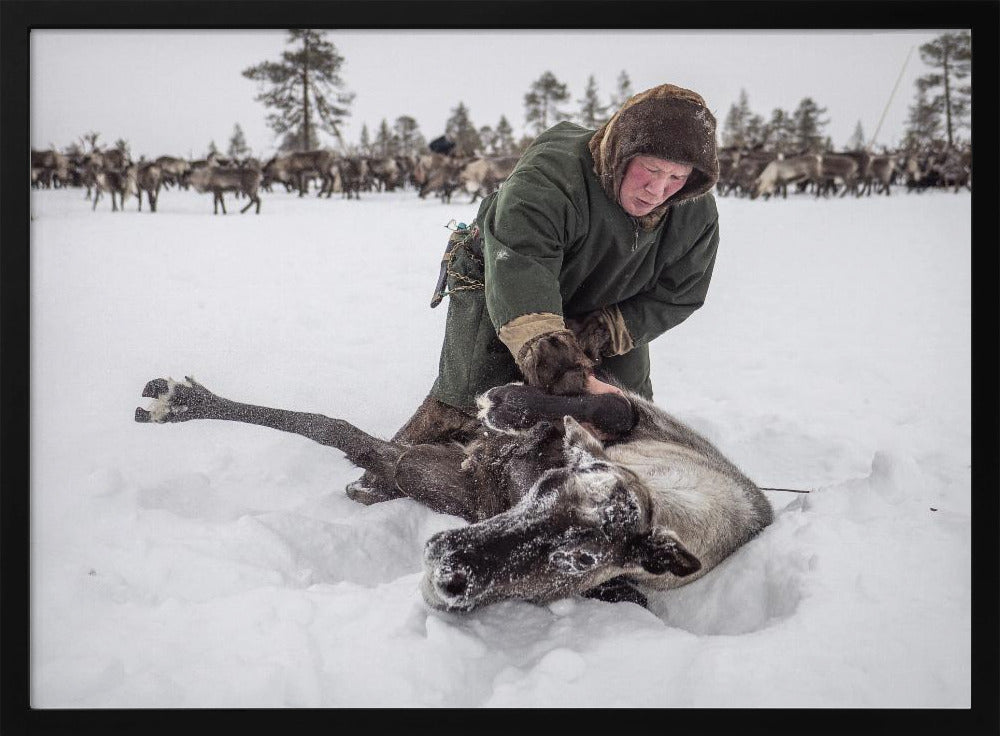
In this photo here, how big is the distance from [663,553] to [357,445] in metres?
1.48

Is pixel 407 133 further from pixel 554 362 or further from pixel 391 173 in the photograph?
pixel 391 173

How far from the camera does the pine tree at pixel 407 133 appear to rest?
2.77 m

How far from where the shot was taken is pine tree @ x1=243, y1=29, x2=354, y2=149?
2.07 metres

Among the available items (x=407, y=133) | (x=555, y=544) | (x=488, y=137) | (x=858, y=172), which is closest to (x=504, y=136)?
(x=488, y=137)

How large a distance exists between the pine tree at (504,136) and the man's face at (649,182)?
61 centimetres

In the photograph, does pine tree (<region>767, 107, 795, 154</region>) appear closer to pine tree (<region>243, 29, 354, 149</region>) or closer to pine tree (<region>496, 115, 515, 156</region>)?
pine tree (<region>496, 115, 515, 156</region>)

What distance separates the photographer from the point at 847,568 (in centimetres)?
209

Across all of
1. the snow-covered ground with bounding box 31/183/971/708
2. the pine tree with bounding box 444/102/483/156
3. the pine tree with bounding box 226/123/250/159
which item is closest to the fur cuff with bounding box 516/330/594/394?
the snow-covered ground with bounding box 31/183/971/708

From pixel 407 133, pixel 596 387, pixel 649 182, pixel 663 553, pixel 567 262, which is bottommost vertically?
pixel 663 553

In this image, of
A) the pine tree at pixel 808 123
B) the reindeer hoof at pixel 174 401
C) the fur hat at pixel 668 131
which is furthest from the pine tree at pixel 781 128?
the reindeer hoof at pixel 174 401

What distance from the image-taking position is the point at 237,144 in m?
2.87
